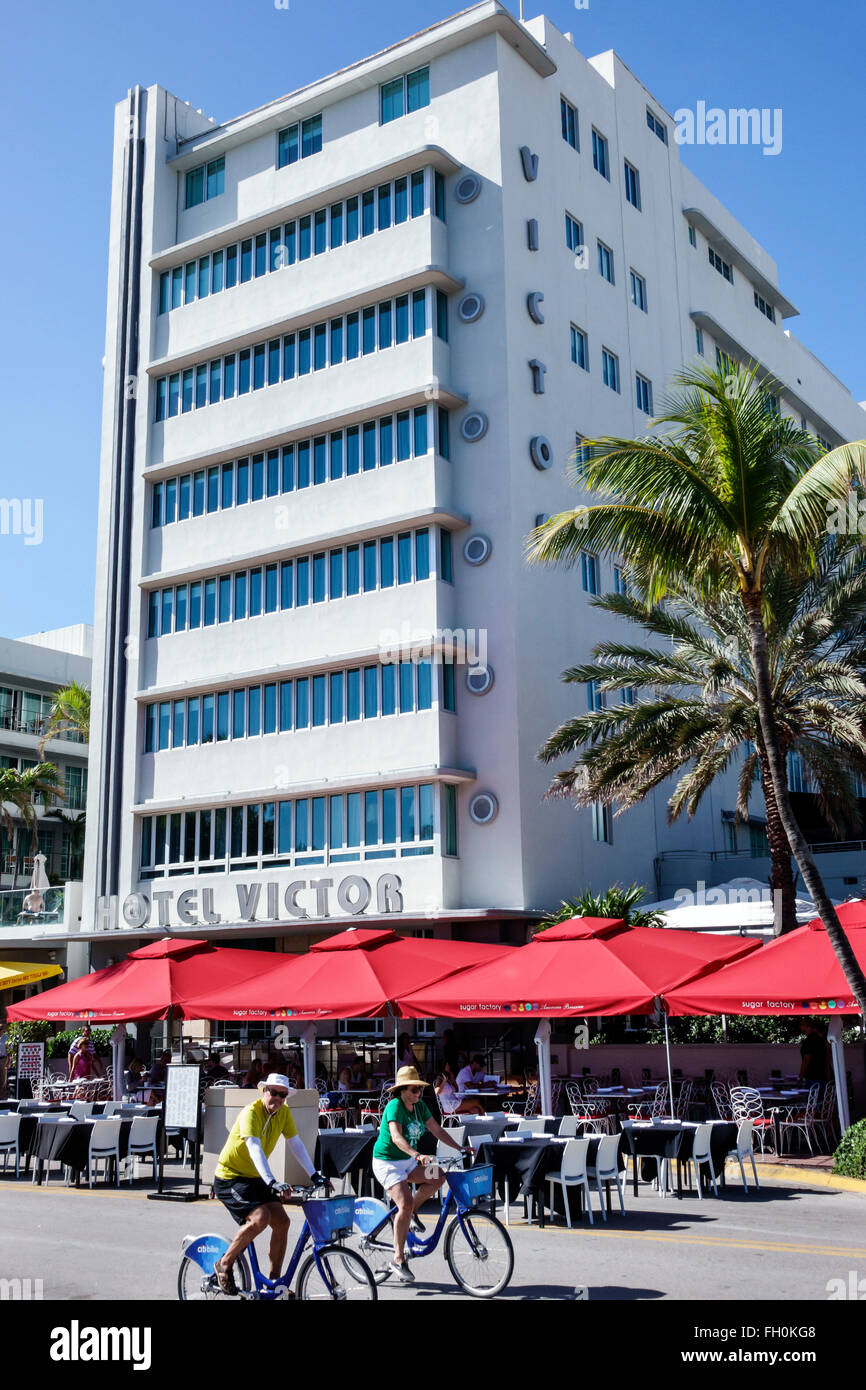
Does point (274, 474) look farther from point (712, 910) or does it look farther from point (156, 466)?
point (712, 910)

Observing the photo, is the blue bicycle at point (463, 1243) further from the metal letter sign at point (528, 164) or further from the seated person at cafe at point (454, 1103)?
the metal letter sign at point (528, 164)

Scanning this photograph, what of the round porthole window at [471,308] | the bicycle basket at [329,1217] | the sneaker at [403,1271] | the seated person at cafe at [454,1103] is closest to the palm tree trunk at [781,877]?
the seated person at cafe at [454,1103]

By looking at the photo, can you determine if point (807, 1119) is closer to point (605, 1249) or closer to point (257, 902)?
point (605, 1249)

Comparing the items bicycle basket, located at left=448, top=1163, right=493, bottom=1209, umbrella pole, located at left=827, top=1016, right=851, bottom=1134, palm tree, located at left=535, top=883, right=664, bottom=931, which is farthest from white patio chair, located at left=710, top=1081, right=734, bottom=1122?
bicycle basket, located at left=448, top=1163, right=493, bottom=1209

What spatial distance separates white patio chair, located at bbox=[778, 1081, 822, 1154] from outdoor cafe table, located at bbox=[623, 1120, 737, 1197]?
368cm

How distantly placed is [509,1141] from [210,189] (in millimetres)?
34993

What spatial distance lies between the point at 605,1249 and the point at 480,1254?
2.67m

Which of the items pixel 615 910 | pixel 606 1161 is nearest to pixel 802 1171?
pixel 606 1161

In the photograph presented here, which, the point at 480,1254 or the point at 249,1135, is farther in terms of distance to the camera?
the point at 480,1254

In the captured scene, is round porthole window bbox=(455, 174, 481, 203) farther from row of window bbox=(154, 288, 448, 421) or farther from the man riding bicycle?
the man riding bicycle

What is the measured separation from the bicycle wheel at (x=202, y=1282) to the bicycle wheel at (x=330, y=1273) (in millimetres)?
366

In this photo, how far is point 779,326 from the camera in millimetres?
54719

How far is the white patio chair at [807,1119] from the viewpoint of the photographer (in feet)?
63.2

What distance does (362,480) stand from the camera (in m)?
34.9
